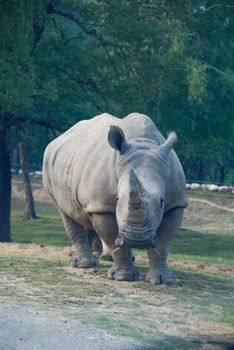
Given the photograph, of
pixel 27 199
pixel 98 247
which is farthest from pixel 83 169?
pixel 27 199

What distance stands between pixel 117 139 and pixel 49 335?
136 inches

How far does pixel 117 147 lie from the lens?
1105cm

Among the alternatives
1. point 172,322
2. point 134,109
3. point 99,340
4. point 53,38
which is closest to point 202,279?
point 172,322

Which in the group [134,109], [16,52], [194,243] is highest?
[16,52]

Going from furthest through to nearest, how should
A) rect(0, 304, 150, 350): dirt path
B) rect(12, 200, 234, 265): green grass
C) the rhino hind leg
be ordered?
rect(12, 200, 234, 265): green grass < the rhino hind leg < rect(0, 304, 150, 350): dirt path

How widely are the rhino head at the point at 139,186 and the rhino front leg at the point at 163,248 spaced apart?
565 mm

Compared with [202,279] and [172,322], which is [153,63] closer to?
[202,279]

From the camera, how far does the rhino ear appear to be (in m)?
11.0

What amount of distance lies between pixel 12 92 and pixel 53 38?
12.8 feet

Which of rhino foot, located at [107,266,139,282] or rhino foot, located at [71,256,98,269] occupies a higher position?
rhino foot, located at [107,266,139,282]

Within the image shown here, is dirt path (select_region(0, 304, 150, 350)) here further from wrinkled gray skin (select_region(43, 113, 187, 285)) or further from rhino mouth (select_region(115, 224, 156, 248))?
wrinkled gray skin (select_region(43, 113, 187, 285))

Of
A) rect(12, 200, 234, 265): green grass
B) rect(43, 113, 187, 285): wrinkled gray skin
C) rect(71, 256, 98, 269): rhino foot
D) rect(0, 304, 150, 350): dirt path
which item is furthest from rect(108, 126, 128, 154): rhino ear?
rect(12, 200, 234, 265): green grass

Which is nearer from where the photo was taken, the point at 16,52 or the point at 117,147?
the point at 117,147

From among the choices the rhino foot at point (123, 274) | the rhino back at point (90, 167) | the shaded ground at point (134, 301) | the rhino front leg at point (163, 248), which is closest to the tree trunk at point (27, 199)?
the rhino back at point (90, 167)
